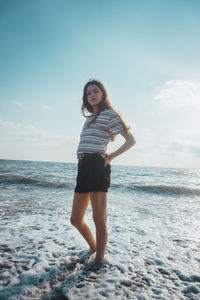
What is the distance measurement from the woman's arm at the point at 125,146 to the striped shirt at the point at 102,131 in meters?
0.08

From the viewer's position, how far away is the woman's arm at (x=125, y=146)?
2.33m

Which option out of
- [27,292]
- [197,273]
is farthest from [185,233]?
[27,292]

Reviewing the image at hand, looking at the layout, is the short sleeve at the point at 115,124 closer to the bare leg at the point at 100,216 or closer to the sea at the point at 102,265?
the bare leg at the point at 100,216

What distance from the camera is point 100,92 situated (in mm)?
2535

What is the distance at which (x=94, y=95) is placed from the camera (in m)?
2.51

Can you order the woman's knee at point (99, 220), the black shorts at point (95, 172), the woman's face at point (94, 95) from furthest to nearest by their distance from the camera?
1. the woman's face at point (94, 95)
2. the woman's knee at point (99, 220)
3. the black shorts at point (95, 172)

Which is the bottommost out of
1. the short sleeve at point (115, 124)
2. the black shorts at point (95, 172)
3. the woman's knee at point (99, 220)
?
the woman's knee at point (99, 220)

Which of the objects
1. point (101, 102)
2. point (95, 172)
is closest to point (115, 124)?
point (101, 102)

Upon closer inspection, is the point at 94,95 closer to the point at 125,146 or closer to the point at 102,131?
the point at 102,131

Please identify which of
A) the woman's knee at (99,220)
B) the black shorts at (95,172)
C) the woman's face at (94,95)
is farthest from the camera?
the woman's face at (94,95)

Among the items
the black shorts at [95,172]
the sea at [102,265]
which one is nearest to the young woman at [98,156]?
the black shorts at [95,172]

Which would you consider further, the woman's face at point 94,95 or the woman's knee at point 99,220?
the woman's face at point 94,95

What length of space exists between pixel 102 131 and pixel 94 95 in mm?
549

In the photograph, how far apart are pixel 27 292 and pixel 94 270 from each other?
848 mm
